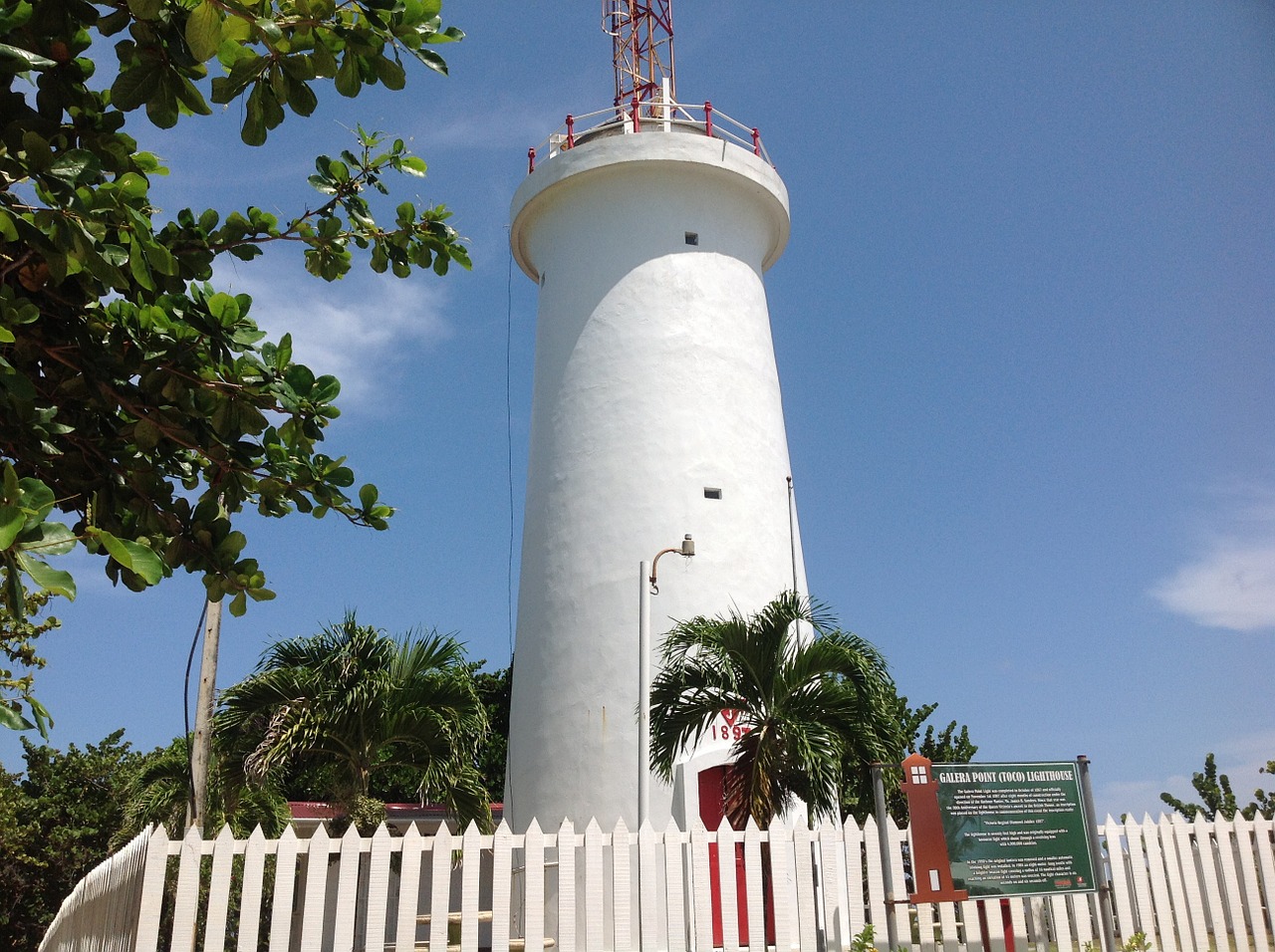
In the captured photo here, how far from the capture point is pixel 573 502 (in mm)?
17031

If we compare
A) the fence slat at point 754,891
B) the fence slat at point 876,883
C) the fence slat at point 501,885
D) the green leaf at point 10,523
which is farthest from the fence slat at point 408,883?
the green leaf at point 10,523

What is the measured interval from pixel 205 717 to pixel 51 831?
42.9ft

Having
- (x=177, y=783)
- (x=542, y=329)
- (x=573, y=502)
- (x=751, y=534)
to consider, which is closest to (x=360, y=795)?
(x=177, y=783)

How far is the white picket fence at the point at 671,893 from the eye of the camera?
8.92 metres

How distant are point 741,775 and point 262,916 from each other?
29.5 ft

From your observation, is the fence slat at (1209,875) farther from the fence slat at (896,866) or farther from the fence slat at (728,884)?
the fence slat at (728,884)

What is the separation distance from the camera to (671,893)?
31.9ft

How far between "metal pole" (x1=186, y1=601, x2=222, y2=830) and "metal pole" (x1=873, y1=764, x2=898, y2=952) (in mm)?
7060

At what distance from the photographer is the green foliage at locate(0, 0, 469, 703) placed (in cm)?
415

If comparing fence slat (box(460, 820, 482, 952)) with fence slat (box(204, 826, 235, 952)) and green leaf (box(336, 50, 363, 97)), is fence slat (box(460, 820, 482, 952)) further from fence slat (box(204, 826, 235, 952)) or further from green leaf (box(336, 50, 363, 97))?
green leaf (box(336, 50, 363, 97))

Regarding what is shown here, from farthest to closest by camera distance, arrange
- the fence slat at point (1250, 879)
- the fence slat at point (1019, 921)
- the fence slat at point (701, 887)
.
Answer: the fence slat at point (1250, 879), the fence slat at point (1019, 921), the fence slat at point (701, 887)

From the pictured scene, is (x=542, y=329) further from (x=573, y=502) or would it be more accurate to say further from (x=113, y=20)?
(x=113, y=20)

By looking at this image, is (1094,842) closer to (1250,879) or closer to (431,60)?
(1250,879)

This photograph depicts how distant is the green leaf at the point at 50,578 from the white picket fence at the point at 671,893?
6114mm
